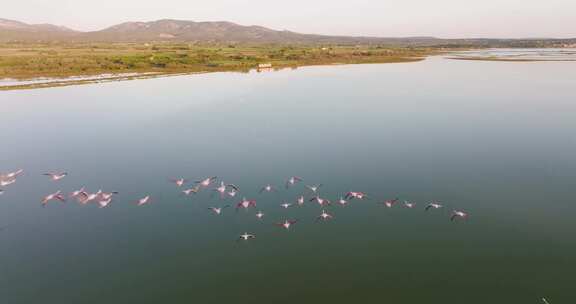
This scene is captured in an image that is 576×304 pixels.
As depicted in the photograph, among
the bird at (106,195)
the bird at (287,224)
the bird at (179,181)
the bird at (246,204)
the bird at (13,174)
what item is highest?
the bird at (13,174)

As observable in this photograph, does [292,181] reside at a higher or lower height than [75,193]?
higher

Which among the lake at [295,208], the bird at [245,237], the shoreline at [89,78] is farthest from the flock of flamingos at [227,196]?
the shoreline at [89,78]

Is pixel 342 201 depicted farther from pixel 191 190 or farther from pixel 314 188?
pixel 191 190

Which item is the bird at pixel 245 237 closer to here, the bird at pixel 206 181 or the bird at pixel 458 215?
the bird at pixel 206 181

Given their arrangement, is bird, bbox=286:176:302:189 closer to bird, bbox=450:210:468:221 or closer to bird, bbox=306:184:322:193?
bird, bbox=306:184:322:193

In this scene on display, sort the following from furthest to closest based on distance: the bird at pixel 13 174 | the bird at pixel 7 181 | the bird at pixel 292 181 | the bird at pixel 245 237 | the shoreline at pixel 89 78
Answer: the shoreline at pixel 89 78, the bird at pixel 13 174, the bird at pixel 7 181, the bird at pixel 292 181, the bird at pixel 245 237

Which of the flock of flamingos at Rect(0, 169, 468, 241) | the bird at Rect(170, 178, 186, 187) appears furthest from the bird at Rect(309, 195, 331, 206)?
the bird at Rect(170, 178, 186, 187)

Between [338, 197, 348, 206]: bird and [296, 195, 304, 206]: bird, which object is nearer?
[338, 197, 348, 206]: bird

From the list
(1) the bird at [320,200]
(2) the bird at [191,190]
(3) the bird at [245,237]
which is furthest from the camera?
(2) the bird at [191,190]

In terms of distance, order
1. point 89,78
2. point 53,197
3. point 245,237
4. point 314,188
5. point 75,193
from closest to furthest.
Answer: point 245,237 → point 53,197 → point 75,193 → point 314,188 → point 89,78

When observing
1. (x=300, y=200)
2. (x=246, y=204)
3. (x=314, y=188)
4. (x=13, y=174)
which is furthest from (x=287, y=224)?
(x=13, y=174)
